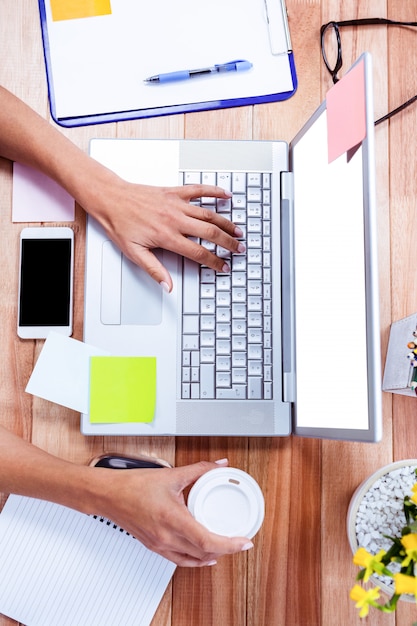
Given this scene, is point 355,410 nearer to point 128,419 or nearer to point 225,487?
point 225,487

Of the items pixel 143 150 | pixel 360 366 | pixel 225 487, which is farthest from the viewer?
pixel 143 150

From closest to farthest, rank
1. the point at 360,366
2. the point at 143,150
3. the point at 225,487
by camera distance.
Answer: the point at 360,366 → the point at 225,487 → the point at 143,150

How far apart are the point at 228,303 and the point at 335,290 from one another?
7.5 inches

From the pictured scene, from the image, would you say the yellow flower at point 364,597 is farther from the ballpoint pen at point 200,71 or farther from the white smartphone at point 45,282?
the ballpoint pen at point 200,71

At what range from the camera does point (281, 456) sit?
82 centimetres

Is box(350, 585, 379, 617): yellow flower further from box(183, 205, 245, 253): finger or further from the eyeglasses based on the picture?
the eyeglasses

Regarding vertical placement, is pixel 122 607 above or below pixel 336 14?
below

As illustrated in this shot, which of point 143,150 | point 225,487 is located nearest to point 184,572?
point 225,487

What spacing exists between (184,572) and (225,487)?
21 cm

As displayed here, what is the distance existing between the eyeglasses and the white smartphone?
49 cm

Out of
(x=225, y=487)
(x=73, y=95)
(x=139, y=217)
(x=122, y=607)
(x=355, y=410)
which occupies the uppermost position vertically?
(x=73, y=95)

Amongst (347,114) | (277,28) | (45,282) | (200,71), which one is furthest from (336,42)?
(45,282)

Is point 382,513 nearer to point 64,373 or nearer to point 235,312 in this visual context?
point 235,312

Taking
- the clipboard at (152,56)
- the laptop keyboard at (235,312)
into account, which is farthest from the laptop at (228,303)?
the clipboard at (152,56)
